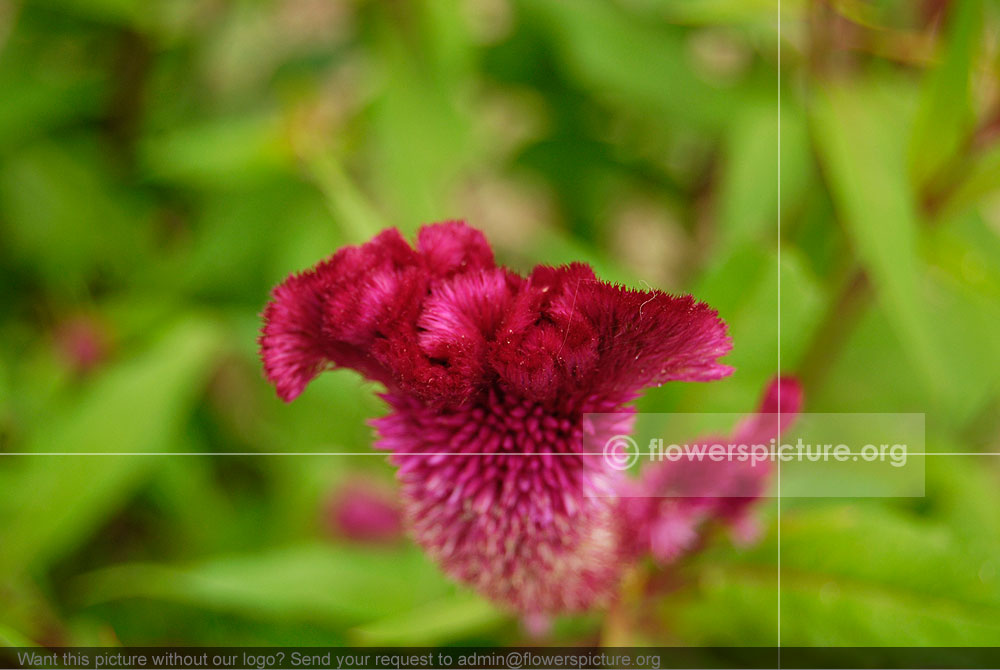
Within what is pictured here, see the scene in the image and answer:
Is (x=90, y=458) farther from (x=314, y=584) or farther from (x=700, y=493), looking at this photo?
(x=700, y=493)

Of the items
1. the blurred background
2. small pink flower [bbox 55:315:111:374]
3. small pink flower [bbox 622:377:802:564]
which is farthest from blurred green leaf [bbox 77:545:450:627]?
small pink flower [bbox 55:315:111:374]

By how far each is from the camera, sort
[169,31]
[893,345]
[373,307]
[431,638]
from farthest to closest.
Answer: [169,31]
[893,345]
[431,638]
[373,307]

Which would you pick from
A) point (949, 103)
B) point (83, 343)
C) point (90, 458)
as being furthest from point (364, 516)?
point (949, 103)

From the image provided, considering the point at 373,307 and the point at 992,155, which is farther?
the point at 992,155

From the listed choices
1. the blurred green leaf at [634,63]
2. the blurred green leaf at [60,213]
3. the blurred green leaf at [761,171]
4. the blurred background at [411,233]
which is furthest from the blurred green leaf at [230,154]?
the blurred green leaf at [761,171]

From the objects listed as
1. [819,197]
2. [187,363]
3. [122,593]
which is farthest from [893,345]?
[122,593]

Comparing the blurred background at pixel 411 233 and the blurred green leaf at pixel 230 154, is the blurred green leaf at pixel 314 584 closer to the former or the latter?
the blurred background at pixel 411 233

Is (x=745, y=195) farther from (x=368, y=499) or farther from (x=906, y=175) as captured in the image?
(x=368, y=499)
